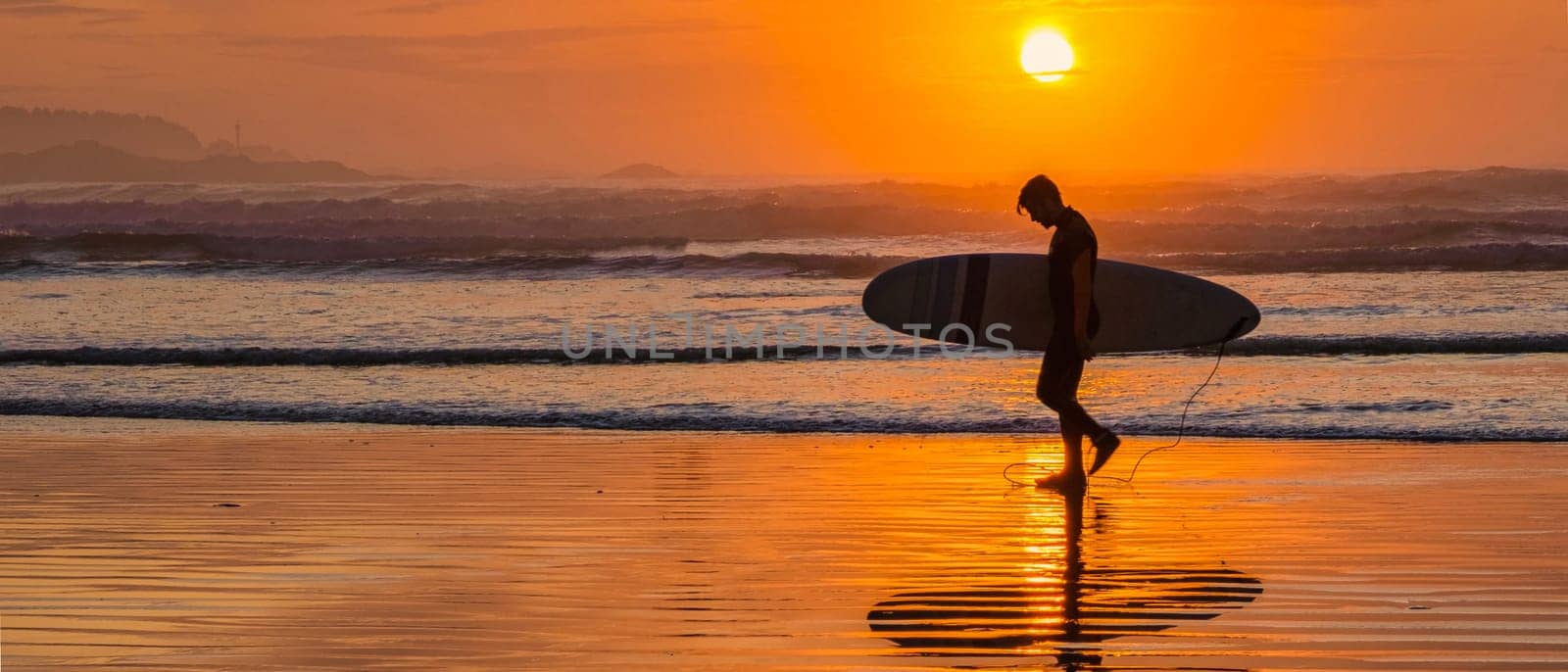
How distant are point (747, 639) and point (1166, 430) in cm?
548

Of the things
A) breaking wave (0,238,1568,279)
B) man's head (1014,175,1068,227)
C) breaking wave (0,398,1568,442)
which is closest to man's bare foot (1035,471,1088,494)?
man's head (1014,175,1068,227)

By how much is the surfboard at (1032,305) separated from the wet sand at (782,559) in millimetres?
749

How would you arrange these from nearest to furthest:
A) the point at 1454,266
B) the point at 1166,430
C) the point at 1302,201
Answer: the point at 1166,430
the point at 1454,266
the point at 1302,201

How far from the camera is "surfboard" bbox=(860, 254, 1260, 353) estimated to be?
9.21 meters

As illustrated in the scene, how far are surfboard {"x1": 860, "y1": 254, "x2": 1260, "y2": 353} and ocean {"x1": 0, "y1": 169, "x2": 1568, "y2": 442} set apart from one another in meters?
0.65

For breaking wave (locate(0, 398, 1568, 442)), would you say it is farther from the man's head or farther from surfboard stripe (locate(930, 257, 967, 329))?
the man's head

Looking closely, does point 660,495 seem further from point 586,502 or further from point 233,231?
point 233,231

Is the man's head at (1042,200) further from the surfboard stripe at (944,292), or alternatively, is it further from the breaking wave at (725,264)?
the breaking wave at (725,264)

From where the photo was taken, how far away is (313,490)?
769 cm

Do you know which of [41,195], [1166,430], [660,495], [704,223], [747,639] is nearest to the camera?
[747,639]

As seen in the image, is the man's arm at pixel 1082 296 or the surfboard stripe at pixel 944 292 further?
the surfboard stripe at pixel 944 292

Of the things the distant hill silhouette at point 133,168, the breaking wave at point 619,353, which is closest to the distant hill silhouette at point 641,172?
the distant hill silhouette at point 133,168

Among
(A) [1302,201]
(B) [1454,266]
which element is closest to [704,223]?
(A) [1302,201]

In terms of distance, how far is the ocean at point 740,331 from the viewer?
35.2 feet
